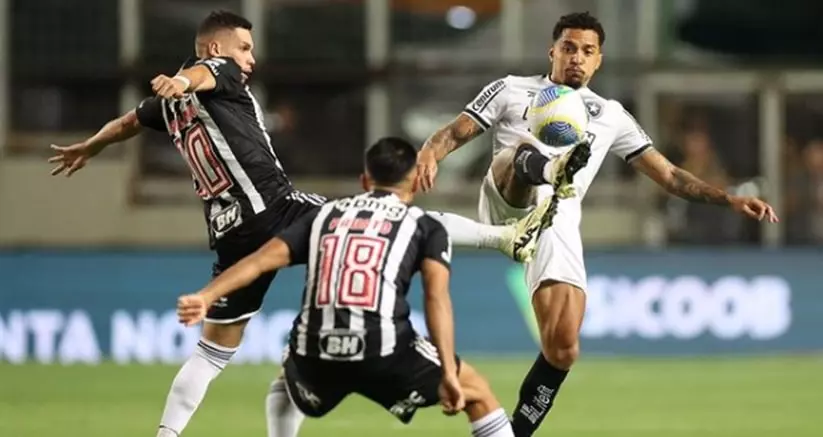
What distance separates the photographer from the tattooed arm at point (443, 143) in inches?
357

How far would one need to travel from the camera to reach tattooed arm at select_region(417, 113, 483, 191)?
29.8 feet

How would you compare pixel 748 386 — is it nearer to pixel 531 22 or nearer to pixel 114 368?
pixel 114 368

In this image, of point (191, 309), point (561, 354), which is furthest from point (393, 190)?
point (561, 354)

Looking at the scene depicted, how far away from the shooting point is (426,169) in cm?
907

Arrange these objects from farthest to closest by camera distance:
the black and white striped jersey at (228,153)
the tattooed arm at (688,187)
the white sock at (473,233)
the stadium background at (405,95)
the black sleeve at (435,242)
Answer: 1. the stadium background at (405,95)
2. the tattooed arm at (688,187)
3. the black and white striped jersey at (228,153)
4. the white sock at (473,233)
5. the black sleeve at (435,242)

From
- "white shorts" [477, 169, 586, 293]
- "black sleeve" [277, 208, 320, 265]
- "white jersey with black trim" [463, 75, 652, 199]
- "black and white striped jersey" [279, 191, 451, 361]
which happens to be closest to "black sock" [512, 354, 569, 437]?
"white shorts" [477, 169, 586, 293]

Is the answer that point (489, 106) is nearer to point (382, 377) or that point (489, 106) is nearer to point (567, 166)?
point (567, 166)

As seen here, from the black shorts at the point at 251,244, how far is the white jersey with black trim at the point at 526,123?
98 cm

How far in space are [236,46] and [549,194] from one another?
1.66 m

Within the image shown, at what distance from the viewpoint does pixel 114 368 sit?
1596cm

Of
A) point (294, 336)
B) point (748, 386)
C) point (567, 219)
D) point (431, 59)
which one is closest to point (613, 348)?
point (748, 386)

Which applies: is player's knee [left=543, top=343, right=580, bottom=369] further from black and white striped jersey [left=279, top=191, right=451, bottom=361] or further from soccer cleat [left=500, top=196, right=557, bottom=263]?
black and white striped jersey [left=279, top=191, right=451, bottom=361]

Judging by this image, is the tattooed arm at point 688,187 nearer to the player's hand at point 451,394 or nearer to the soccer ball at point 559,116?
the soccer ball at point 559,116

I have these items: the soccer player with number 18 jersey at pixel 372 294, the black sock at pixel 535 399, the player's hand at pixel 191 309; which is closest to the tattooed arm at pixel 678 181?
the black sock at pixel 535 399
